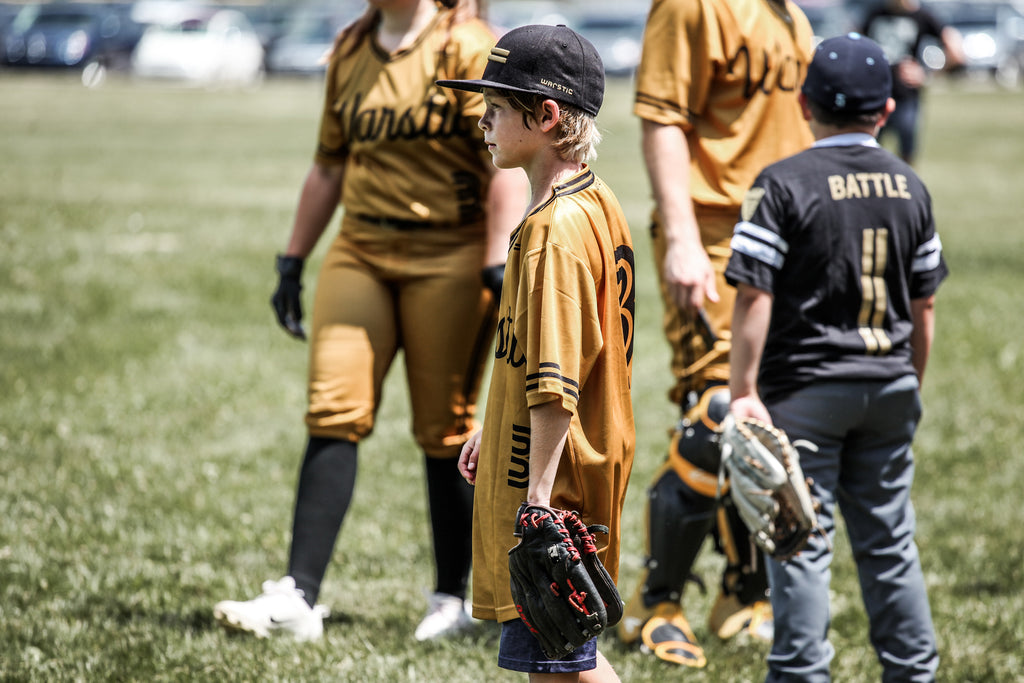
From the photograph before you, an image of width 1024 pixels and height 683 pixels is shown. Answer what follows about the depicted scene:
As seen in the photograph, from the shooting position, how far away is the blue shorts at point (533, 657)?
7.89 feet

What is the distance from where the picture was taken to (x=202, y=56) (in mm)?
29078

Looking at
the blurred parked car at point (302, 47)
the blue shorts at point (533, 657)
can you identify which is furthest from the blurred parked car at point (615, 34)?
the blue shorts at point (533, 657)

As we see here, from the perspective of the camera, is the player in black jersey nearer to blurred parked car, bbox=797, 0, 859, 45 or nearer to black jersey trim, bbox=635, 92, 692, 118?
black jersey trim, bbox=635, 92, 692, 118

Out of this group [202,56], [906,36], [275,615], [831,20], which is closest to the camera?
[275,615]

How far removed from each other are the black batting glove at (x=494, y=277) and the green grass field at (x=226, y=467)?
113 cm

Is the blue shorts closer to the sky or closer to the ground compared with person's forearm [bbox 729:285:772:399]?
closer to the ground

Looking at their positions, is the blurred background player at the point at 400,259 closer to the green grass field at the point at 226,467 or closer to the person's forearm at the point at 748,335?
the green grass field at the point at 226,467

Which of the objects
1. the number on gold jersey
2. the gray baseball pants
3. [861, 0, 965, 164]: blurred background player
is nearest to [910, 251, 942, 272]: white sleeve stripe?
the number on gold jersey

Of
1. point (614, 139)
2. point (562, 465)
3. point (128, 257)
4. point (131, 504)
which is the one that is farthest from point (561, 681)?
point (614, 139)

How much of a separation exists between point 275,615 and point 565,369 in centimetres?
173

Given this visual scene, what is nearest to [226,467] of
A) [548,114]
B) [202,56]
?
[548,114]

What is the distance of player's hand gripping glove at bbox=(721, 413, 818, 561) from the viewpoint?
299 cm

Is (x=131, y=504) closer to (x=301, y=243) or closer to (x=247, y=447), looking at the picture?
(x=247, y=447)

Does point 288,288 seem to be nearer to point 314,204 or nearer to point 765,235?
point 314,204
